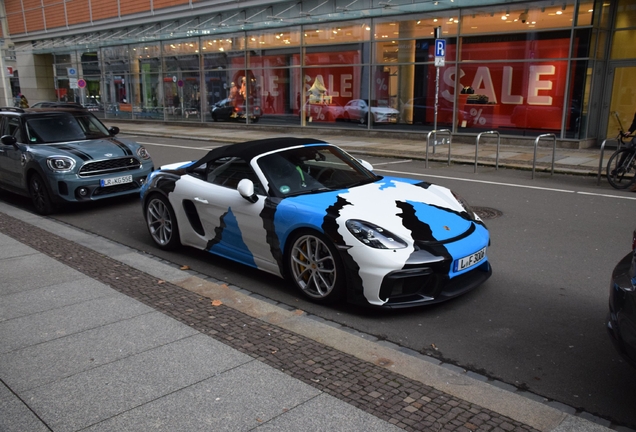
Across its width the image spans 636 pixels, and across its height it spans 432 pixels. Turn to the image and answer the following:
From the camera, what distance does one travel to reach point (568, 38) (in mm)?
17562

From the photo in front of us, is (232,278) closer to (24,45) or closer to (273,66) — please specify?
(273,66)

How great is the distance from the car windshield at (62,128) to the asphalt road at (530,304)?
1341 millimetres

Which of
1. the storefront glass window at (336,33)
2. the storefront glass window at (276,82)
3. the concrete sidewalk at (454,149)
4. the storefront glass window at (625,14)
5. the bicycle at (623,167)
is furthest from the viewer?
the storefront glass window at (276,82)

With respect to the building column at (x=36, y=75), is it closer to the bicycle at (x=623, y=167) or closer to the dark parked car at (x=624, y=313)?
the bicycle at (x=623, y=167)

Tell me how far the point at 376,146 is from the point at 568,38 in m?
6.80

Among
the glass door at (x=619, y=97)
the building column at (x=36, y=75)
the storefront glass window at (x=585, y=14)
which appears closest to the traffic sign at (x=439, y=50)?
the storefront glass window at (x=585, y=14)

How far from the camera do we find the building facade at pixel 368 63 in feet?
58.4

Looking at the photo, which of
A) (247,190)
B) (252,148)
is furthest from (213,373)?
(252,148)

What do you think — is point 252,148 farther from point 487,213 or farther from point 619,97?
point 619,97

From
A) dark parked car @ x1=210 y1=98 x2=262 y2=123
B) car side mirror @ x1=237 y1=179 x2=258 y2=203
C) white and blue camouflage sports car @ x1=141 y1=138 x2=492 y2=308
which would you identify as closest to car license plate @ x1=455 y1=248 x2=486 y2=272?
white and blue camouflage sports car @ x1=141 y1=138 x2=492 y2=308

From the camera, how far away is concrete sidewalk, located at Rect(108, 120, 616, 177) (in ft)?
46.5

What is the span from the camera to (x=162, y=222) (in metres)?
6.98

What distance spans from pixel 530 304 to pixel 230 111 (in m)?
25.3

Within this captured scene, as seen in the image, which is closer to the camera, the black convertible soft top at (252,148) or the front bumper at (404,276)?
the front bumper at (404,276)
